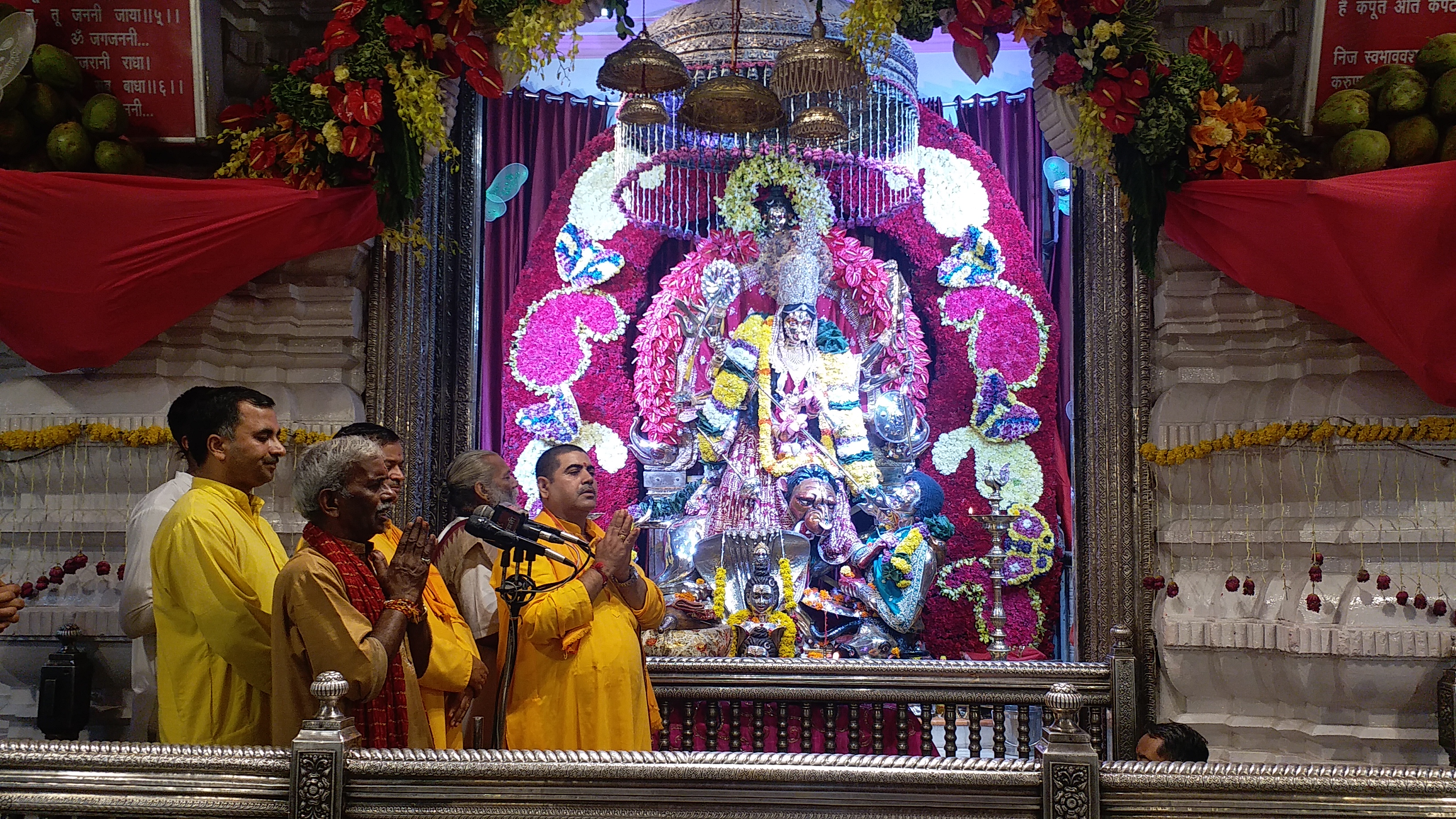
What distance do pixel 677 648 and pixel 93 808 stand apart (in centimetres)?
382

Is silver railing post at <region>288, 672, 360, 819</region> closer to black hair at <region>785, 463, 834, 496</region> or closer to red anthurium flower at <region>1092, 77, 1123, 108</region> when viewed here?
red anthurium flower at <region>1092, 77, 1123, 108</region>

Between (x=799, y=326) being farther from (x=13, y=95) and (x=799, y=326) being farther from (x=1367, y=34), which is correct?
(x=13, y=95)

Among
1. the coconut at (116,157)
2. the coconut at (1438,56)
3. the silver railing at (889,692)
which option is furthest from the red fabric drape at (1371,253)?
the coconut at (116,157)

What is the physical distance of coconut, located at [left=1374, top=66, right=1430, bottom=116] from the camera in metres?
3.98

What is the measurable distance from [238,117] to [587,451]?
338 centimetres

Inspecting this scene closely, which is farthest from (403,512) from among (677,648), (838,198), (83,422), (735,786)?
(838,198)

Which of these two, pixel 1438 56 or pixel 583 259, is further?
pixel 583 259

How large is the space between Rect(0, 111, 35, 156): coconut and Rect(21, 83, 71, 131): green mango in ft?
0.11

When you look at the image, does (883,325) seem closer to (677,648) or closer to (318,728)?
(677,648)

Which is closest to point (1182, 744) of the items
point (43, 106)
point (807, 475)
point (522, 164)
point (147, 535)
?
point (147, 535)

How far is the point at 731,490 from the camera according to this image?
23.7ft

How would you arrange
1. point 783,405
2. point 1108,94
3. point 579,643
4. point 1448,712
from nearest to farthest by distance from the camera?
point 579,643 → point 1448,712 → point 1108,94 → point 783,405

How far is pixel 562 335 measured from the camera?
7.49m

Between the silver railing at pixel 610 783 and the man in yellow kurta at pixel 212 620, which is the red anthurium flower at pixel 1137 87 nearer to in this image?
the silver railing at pixel 610 783
